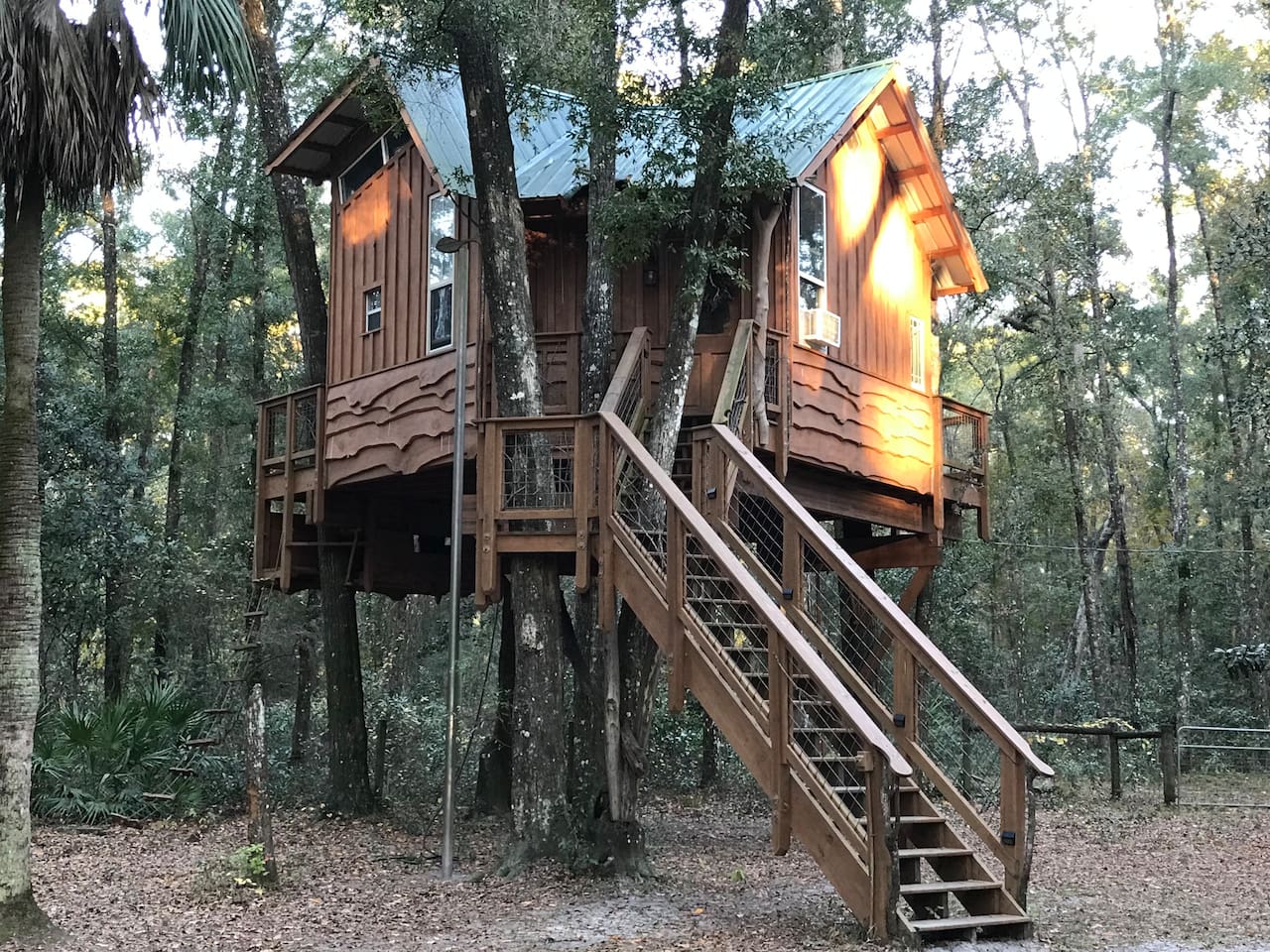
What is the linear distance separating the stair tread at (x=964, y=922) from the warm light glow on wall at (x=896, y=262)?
8.91m

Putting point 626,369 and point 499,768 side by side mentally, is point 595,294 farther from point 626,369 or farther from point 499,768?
point 499,768

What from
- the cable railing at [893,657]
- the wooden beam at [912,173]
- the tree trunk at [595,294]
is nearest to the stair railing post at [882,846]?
the cable railing at [893,657]

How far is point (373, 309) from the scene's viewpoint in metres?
14.6

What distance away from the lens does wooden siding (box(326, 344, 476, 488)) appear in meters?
12.5

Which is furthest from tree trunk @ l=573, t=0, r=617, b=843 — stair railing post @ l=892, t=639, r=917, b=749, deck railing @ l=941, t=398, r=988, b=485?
deck railing @ l=941, t=398, r=988, b=485

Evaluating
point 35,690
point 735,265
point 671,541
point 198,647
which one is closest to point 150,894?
point 35,690

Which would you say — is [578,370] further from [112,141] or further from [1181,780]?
[1181,780]

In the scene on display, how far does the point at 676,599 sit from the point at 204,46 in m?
5.57

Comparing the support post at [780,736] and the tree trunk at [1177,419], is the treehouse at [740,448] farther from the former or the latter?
the tree trunk at [1177,419]

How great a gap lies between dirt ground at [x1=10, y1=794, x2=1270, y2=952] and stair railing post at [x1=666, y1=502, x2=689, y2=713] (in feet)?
5.75

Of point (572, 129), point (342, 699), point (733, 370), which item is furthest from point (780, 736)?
point (572, 129)

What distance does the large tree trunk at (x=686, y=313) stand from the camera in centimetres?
1087

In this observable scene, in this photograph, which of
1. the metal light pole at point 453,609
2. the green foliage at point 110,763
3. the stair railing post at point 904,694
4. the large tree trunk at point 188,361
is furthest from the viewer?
the large tree trunk at point 188,361

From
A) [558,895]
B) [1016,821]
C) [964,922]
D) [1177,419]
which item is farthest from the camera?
[1177,419]
